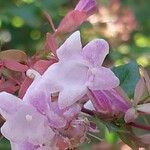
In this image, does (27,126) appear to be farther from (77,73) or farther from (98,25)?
(98,25)

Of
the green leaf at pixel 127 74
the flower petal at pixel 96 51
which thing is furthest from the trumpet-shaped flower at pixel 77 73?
the green leaf at pixel 127 74

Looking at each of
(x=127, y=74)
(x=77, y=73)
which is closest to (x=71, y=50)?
(x=77, y=73)

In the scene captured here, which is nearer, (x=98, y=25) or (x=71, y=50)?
(x=71, y=50)

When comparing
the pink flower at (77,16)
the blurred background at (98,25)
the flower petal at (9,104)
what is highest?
the pink flower at (77,16)

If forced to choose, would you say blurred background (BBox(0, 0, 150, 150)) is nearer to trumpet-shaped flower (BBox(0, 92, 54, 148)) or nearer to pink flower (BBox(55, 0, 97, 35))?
pink flower (BBox(55, 0, 97, 35))

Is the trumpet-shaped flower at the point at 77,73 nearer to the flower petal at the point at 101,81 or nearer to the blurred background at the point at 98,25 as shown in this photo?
the flower petal at the point at 101,81

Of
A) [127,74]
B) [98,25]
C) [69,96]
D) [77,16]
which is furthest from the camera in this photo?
[98,25]
